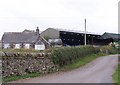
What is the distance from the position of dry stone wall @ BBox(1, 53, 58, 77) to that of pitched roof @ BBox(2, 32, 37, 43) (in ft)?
134

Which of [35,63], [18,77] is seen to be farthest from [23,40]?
[18,77]

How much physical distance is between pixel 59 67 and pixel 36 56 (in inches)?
173

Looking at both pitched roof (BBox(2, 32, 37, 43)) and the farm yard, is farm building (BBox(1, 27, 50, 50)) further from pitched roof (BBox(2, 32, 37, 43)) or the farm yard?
the farm yard

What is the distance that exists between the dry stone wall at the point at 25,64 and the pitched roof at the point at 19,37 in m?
40.7

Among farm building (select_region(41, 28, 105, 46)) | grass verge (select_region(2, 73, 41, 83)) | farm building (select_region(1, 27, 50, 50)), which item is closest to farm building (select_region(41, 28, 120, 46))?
farm building (select_region(41, 28, 105, 46))

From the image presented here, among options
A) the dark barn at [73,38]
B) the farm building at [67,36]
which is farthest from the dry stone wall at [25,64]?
the dark barn at [73,38]

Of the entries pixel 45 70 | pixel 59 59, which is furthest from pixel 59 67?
pixel 45 70

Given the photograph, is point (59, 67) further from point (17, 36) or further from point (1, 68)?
point (17, 36)

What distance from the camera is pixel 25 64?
2325 centimetres

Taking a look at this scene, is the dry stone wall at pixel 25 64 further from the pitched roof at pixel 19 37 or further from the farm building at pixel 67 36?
the farm building at pixel 67 36

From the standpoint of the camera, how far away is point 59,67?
2908 cm

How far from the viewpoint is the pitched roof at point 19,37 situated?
6831 centimetres

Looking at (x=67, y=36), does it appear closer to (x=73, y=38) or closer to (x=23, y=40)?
(x=73, y=38)

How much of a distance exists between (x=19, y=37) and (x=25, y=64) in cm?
4734
